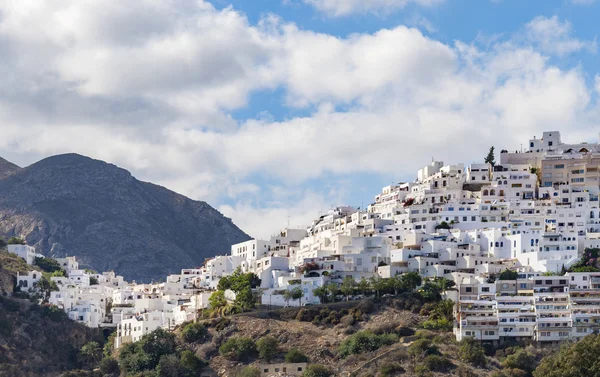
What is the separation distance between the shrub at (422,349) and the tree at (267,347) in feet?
29.2

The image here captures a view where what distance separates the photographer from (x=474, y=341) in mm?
80562

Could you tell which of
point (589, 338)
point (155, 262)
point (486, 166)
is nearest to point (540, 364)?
point (589, 338)

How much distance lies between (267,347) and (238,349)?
2185 mm

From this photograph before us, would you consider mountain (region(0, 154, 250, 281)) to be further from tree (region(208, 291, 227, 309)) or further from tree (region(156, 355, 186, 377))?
tree (region(156, 355, 186, 377))

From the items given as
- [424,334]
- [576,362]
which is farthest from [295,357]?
[576,362]

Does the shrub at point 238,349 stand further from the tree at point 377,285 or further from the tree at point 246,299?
the tree at point 377,285

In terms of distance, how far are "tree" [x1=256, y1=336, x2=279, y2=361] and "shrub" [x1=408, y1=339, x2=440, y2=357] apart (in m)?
8.91

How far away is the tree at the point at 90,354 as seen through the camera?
3750 inches

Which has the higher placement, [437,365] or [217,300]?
[217,300]

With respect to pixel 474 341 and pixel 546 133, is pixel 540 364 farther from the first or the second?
pixel 546 133

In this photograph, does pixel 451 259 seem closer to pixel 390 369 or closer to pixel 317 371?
pixel 390 369

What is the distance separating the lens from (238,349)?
84.6 metres

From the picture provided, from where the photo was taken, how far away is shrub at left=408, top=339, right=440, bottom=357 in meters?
79.3

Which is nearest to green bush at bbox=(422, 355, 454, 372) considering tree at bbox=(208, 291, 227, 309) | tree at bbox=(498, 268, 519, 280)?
tree at bbox=(498, 268, 519, 280)
